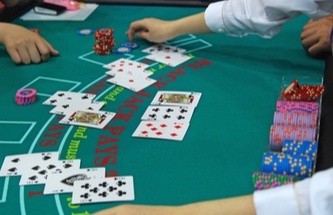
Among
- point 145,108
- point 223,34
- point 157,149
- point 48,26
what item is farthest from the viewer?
point 48,26

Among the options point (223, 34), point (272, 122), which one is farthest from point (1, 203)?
point (223, 34)

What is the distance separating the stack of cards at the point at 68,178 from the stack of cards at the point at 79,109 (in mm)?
205

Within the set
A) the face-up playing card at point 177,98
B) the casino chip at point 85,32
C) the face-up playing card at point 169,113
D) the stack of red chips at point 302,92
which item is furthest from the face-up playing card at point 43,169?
the casino chip at point 85,32

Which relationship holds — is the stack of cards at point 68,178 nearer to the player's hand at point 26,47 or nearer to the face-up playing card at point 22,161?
the face-up playing card at point 22,161

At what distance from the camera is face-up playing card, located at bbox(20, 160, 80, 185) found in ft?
4.64

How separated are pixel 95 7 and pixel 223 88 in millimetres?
1172

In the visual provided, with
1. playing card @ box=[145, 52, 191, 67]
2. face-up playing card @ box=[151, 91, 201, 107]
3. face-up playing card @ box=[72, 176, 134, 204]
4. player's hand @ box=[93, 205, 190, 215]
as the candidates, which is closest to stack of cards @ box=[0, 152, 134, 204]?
face-up playing card @ box=[72, 176, 134, 204]

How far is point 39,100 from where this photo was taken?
1.87 meters

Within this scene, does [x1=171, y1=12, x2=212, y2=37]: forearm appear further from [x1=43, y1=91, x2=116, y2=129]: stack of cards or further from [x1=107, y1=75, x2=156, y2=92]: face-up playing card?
[x1=43, y1=91, x2=116, y2=129]: stack of cards

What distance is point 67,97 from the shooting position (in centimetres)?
188

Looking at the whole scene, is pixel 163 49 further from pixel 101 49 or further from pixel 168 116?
pixel 168 116

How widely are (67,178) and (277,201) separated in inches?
24.2

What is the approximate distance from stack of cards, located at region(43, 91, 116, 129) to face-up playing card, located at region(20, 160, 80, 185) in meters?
0.23

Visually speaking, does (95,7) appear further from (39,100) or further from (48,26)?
(39,100)
